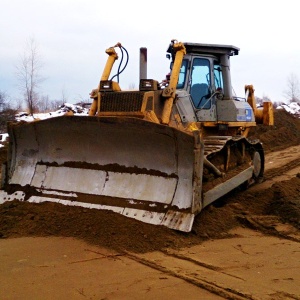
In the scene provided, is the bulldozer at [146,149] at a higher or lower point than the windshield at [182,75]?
lower

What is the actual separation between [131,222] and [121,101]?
7.04ft

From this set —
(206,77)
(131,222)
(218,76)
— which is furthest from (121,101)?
(218,76)

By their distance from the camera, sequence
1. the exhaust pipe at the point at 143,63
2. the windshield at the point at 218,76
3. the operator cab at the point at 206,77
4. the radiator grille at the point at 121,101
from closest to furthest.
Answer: the radiator grille at the point at 121,101, the exhaust pipe at the point at 143,63, the operator cab at the point at 206,77, the windshield at the point at 218,76

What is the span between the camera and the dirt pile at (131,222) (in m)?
5.54

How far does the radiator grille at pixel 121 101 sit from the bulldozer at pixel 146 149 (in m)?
0.02

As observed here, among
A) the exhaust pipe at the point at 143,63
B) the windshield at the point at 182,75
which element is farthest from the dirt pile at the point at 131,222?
the exhaust pipe at the point at 143,63

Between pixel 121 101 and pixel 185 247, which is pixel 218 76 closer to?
pixel 121 101

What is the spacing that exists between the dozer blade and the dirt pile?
24 centimetres

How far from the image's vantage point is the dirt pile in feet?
18.2

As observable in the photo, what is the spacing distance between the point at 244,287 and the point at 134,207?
7.43ft

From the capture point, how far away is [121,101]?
23.7 ft

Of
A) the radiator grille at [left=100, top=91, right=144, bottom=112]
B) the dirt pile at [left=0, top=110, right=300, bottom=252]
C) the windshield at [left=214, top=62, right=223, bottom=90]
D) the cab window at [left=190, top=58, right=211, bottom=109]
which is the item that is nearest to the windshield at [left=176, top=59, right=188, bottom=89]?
the cab window at [left=190, top=58, right=211, bottom=109]

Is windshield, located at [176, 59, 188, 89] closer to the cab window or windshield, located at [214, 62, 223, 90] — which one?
the cab window

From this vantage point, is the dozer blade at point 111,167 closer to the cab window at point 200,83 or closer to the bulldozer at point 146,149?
the bulldozer at point 146,149
